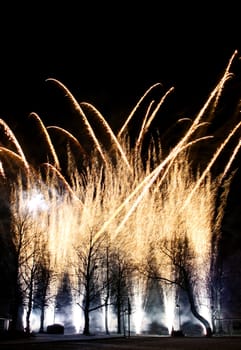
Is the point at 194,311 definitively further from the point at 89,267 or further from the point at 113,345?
the point at 113,345

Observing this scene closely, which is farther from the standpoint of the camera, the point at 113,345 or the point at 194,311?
the point at 194,311

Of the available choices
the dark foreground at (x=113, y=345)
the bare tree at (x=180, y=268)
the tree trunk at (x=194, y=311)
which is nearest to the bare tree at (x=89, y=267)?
the bare tree at (x=180, y=268)

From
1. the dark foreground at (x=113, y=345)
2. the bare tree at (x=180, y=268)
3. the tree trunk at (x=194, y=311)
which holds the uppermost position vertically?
the bare tree at (x=180, y=268)

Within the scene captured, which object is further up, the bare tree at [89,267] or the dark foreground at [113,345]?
the bare tree at [89,267]

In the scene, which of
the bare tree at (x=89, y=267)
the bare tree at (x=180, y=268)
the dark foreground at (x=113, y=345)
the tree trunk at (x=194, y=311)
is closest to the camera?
the dark foreground at (x=113, y=345)

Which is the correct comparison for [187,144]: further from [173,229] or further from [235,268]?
[235,268]

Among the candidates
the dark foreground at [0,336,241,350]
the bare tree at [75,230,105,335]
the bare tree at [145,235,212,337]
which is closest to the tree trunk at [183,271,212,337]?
the bare tree at [145,235,212,337]

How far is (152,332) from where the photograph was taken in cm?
4378

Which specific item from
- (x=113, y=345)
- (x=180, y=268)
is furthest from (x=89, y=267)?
(x=113, y=345)

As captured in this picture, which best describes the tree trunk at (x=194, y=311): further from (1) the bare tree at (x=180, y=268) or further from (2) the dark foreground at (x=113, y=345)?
(2) the dark foreground at (x=113, y=345)

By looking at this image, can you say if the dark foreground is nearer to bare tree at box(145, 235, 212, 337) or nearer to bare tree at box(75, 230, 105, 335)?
bare tree at box(145, 235, 212, 337)

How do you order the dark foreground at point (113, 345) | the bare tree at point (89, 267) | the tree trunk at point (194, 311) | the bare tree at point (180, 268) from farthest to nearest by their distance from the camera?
1. the bare tree at point (89, 267)
2. the bare tree at point (180, 268)
3. the tree trunk at point (194, 311)
4. the dark foreground at point (113, 345)

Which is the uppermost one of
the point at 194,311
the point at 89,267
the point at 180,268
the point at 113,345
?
the point at 89,267

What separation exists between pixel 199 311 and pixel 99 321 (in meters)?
10.8
